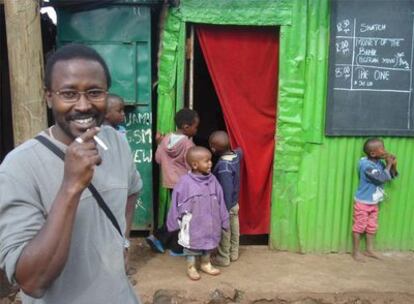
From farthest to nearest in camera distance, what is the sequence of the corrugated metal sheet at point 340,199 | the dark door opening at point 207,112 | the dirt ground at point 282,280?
1. the dark door opening at point 207,112
2. the corrugated metal sheet at point 340,199
3. the dirt ground at point 282,280

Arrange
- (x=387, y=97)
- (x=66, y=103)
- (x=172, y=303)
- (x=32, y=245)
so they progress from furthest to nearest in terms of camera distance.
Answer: (x=387, y=97) < (x=172, y=303) < (x=66, y=103) < (x=32, y=245)

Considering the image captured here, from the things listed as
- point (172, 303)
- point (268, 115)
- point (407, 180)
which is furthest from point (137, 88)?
point (407, 180)

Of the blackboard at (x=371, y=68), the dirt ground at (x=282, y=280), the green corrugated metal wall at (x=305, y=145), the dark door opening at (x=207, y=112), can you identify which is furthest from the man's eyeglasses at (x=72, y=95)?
the dark door opening at (x=207, y=112)

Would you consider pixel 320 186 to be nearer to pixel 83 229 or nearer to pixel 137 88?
pixel 137 88

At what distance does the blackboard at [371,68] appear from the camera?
464 centimetres

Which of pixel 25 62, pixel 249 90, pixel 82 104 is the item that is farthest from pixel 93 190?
pixel 249 90

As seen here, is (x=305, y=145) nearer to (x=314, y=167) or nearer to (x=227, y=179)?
(x=314, y=167)

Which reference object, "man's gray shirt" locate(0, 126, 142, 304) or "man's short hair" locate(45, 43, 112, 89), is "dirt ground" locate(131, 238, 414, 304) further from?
"man's short hair" locate(45, 43, 112, 89)

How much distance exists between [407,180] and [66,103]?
4.42 metres

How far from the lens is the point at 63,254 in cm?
128

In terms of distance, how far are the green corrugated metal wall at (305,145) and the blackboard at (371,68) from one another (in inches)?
4.6

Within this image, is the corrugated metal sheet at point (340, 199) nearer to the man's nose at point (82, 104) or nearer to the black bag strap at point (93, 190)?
the black bag strap at point (93, 190)

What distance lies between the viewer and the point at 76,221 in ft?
4.70

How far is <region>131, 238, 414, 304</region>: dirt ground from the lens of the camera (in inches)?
163
